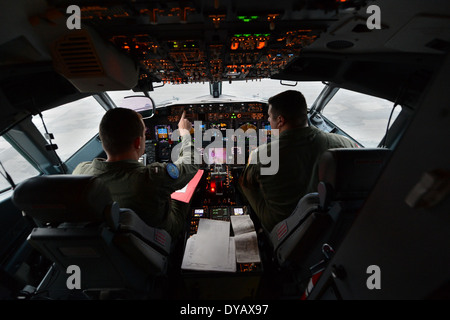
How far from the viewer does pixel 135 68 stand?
5.69ft

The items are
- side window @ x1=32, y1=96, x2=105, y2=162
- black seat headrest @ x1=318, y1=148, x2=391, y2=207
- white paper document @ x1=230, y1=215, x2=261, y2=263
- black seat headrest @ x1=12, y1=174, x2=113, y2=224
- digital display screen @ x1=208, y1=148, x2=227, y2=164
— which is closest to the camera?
black seat headrest @ x1=12, y1=174, x2=113, y2=224

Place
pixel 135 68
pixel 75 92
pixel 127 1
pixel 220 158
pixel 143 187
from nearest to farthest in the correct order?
pixel 127 1 → pixel 143 187 → pixel 135 68 → pixel 75 92 → pixel 220 158

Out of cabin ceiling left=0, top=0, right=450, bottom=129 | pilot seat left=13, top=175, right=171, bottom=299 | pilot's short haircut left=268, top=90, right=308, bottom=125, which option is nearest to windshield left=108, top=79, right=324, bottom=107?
cabin ceiling left=0, top=0, right=450, bottom=129

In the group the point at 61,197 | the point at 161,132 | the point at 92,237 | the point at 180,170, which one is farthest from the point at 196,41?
the point at 161,132

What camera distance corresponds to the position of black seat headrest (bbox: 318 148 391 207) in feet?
2.98

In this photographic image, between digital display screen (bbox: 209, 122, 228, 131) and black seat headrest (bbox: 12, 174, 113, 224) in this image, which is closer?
black seat headrest (bbox: 12, 174, 113, 224)

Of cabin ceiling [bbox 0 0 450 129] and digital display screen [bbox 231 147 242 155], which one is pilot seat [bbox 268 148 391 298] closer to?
cabin ceiling [bbox 0 0 450 129]

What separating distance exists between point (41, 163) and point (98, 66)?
1.89m

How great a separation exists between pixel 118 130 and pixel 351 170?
135 centimetres

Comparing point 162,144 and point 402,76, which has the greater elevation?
point 402,76

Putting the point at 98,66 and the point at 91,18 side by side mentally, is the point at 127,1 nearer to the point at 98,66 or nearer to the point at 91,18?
the point at 91,18

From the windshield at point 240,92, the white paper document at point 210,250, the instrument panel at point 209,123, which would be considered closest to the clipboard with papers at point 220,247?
the white paper document at point 210,250

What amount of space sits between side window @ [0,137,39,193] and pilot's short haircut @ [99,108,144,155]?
147 cm
